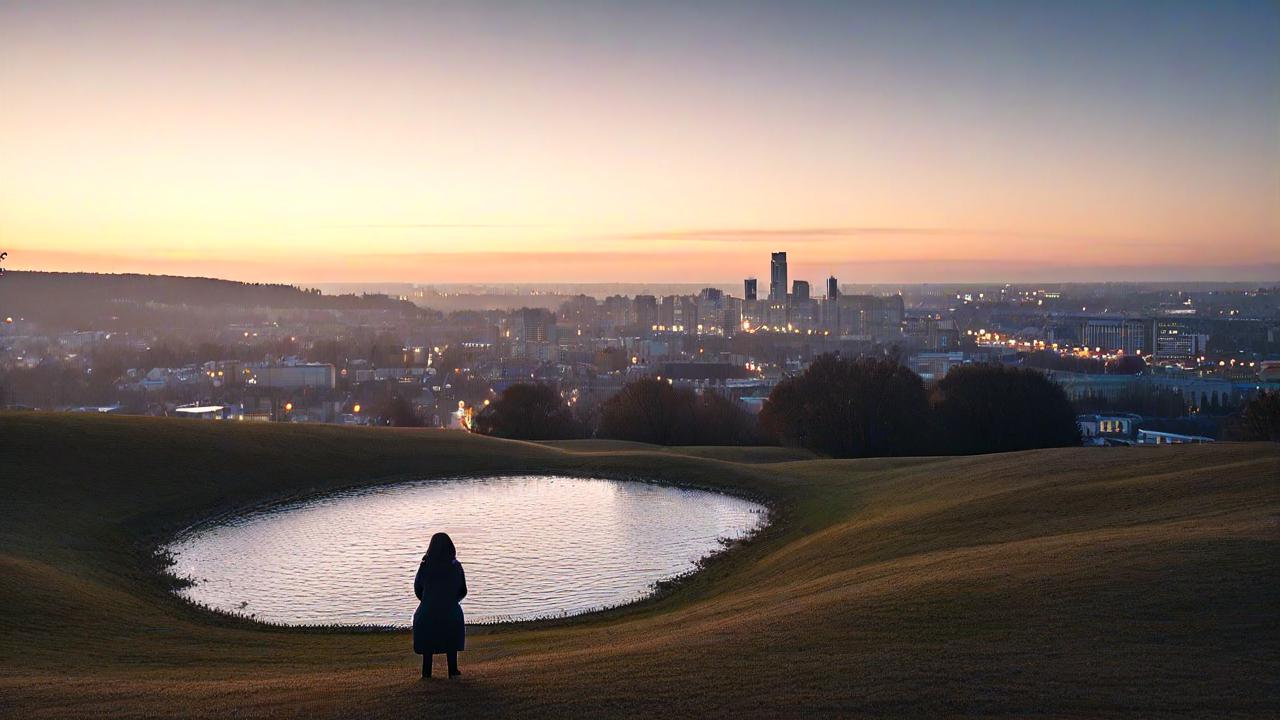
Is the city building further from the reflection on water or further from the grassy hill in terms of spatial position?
the reflection on water

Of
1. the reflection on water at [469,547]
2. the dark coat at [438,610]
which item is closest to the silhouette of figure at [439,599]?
the dark coat at [438,610]

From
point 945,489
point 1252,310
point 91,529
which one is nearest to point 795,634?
point 945,489

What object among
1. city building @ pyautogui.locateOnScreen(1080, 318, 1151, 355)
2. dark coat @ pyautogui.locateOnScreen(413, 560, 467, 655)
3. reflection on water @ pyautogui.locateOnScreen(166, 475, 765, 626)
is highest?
city building @ pyautogui.locateOnScreen(1080, 318, 1151, 355)

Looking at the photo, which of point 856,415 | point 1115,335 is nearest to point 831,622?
point 856,415

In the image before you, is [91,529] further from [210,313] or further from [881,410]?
[210,313]

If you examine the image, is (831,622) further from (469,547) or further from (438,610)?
(469,547)

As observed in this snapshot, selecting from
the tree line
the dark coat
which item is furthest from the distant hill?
the dark coat
